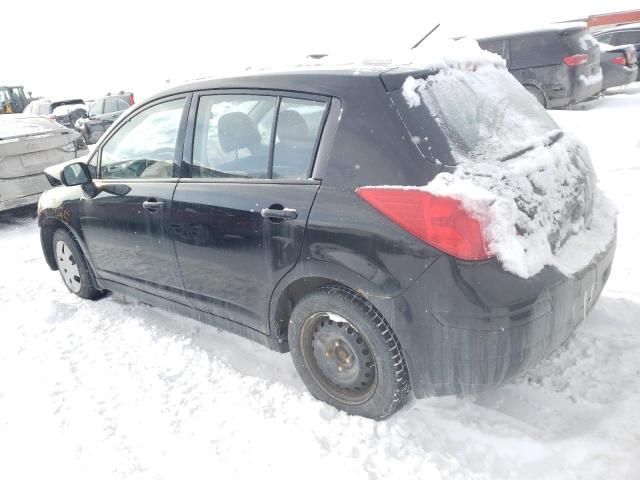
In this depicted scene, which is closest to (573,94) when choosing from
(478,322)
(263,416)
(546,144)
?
(546,144)

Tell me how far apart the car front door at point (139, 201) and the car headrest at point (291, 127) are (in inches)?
31.5

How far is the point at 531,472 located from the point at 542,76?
31.7ft

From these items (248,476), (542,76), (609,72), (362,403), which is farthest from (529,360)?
(609,72)

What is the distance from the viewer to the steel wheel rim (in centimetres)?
250

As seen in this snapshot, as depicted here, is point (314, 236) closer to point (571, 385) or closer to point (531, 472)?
point (531, 472)

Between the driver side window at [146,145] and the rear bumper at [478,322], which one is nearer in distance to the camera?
the rear bumper at [478,322]

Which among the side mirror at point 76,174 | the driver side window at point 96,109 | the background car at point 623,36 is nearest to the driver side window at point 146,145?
the side mirror at point 76,174

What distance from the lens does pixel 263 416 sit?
8.88ft

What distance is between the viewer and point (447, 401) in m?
2.71

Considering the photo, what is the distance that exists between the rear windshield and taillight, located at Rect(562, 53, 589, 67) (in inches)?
326

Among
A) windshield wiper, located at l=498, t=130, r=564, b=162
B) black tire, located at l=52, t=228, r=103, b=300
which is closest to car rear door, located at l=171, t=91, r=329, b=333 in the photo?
windshield wiper, located at l=498, t=130, r=564, b=162

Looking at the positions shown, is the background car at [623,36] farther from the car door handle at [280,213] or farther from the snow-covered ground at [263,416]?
the car door handle at [280,213]

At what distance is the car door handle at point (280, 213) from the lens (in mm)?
2525

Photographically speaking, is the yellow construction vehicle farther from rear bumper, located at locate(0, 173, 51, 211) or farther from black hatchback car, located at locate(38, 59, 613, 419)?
black hatchback car, located at locate(38, 59, 613, 419)
